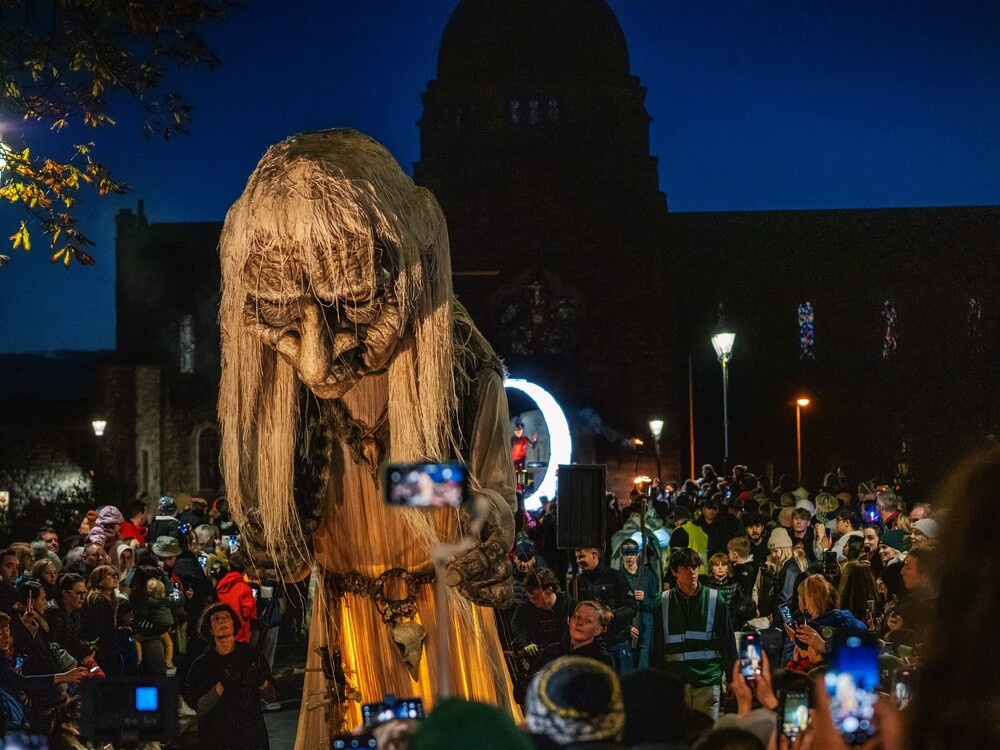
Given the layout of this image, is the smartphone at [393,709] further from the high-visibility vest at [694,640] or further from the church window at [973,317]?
the church window at [973,317]

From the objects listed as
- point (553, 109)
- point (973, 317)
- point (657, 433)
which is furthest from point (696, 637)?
point (973, 317)

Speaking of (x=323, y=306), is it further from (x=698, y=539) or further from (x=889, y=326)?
(x=889, y=326)

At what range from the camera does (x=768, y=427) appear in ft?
139

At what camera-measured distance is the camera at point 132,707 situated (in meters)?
4.48

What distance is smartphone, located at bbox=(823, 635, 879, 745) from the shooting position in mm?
2887

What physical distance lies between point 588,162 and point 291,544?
121 ft

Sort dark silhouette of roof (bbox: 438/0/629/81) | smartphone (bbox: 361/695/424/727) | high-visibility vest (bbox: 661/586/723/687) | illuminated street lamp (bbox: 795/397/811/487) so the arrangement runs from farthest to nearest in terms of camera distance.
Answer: dark silhouette of roof (bbox: 438/0/629/81), illuminated street lamp (bbox: 795/397/811/487), high-visibility vest (bbox: 661/586/723/687), smartphone (bbox: 361/695/424/727)

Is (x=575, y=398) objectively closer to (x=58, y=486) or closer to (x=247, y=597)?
(x=58, y=486)

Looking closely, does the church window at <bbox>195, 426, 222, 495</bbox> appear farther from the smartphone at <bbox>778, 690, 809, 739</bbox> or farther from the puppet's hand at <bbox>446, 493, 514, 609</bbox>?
the smartphone at <bbox>778, 690, 809, 739</bbox>

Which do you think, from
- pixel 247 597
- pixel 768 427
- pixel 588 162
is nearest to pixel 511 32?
pixel 588 162

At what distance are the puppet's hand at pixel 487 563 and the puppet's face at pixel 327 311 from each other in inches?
23.0

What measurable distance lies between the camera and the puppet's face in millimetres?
1272

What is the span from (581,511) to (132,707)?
7.01 meters

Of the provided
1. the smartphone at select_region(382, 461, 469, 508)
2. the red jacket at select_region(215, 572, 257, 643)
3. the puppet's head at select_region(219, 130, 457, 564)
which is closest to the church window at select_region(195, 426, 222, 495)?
the red jacket at select_region(215, 572, 257, 643)
